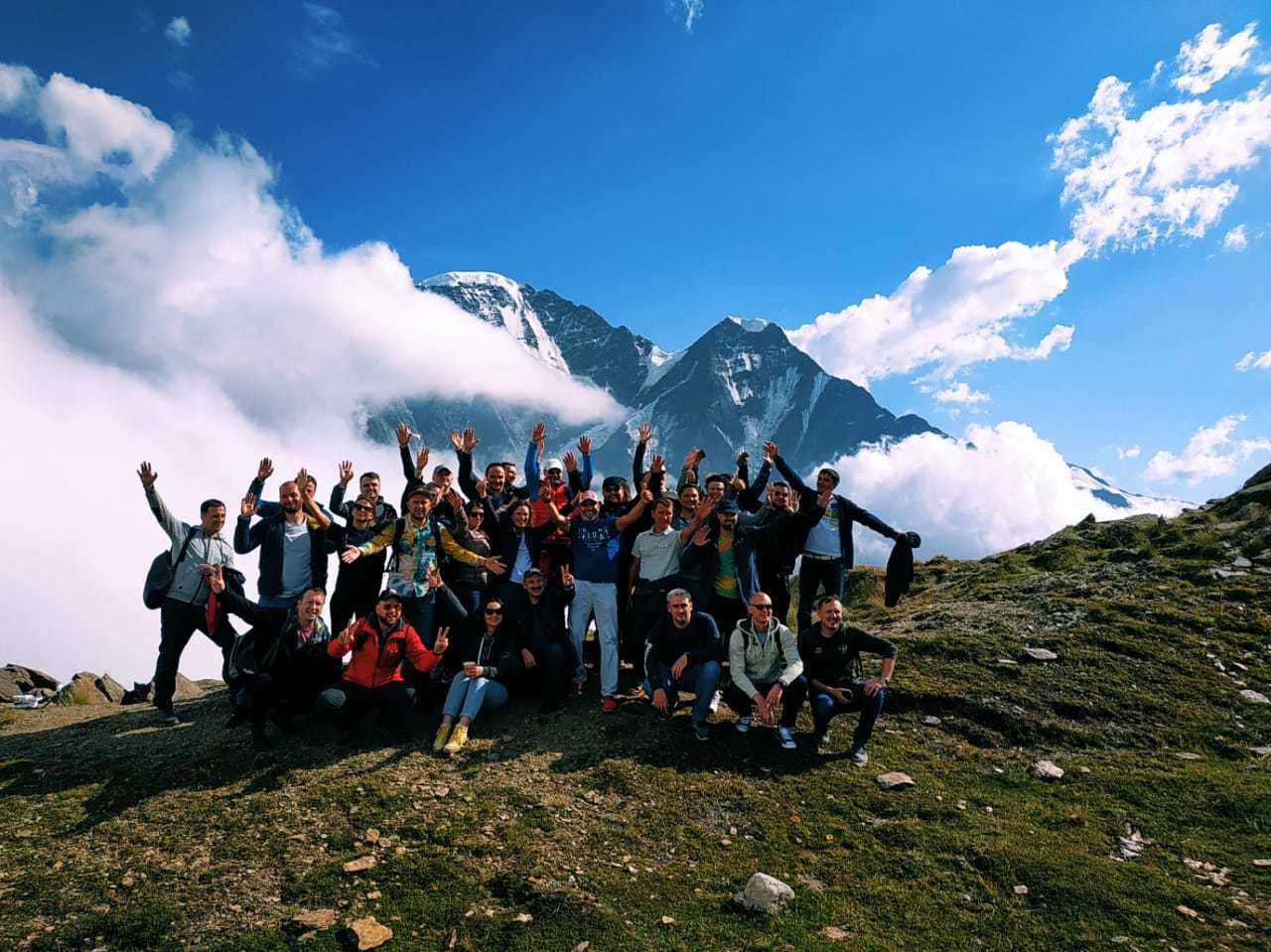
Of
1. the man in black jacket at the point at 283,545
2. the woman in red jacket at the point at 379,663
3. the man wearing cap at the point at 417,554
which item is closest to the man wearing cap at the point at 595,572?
the man wearing cap at the point at 417,554

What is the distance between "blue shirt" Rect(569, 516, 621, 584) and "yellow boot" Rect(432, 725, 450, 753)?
3229 mm

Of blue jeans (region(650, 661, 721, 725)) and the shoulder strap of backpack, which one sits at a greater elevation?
the shoulder strap of backpack

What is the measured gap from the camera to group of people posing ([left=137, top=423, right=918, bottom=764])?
32.8ft

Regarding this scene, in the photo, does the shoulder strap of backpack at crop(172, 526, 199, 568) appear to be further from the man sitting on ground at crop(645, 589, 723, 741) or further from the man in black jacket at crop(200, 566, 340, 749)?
the man sitting on ground at crop(645, 589, 723, 741)

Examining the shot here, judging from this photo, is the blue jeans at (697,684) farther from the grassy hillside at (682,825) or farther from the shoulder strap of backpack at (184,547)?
the shoulder strap of backpack at (184,547)

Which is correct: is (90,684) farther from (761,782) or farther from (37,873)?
(761,782)

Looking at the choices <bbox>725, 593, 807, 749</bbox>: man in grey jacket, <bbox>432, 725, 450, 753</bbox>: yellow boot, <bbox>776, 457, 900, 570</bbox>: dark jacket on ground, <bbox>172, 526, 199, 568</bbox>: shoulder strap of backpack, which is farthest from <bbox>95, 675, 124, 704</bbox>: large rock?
<bbox>776, 457, 900, 570</bbox>: dark jacket on ground

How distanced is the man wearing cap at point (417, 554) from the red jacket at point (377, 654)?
0.63 metres

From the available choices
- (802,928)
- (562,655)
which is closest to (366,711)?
(562,655)

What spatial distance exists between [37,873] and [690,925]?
6.99 meters

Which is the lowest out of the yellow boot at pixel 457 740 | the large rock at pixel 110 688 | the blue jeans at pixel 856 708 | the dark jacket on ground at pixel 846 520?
the large rock at pixel 110 688

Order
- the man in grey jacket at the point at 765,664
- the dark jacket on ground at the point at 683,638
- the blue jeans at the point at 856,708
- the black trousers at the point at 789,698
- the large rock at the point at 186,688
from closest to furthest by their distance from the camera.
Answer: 1. the blue jeans at the point at 856,708
2. the man in grey jacket at the point at 765,664
3. the black trousers at the point at 789,698
4. the dark jacket on ground at the point at 683,638
5. the large rock at the point at 186,688

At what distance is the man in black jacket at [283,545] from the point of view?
10859 mm

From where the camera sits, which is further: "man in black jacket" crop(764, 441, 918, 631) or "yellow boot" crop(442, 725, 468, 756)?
"man in black jacket" crop(764, 441, 918, 631)
